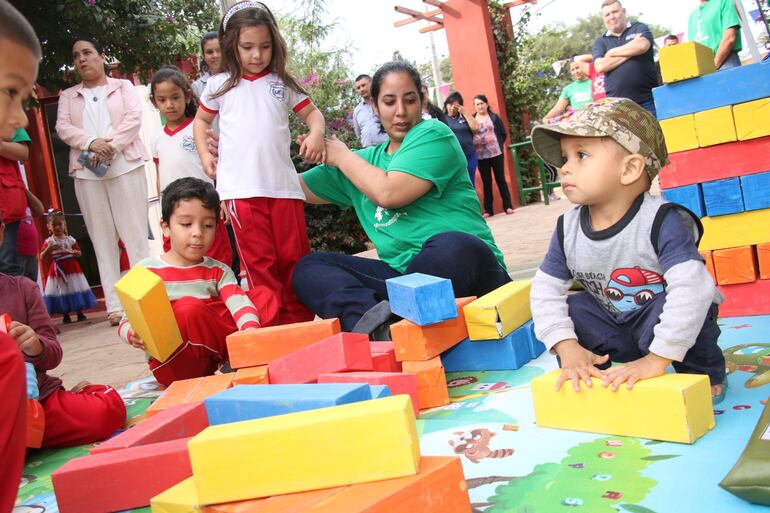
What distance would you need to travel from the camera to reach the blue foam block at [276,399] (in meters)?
1.61

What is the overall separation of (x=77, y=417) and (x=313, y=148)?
1.43 metres

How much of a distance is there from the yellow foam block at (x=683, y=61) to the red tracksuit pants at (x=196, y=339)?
6.84ft

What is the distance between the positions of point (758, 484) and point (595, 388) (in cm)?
55

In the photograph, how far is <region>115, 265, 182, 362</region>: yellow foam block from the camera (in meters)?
2.88

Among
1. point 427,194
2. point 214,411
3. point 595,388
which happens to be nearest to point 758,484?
point 595,388

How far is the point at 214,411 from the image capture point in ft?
6.35

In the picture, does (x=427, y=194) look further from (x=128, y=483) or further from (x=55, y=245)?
(x=55, y=245)

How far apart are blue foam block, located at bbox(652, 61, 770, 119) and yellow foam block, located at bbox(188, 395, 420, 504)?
1992mm

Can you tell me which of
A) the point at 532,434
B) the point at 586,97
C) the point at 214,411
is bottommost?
the point at 532,434

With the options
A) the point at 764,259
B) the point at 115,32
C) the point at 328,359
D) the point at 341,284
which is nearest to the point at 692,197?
the point at 764,259

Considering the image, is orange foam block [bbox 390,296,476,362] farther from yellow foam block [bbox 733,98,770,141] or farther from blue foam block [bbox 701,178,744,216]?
yellow foam block [bbox 733,98,770,141]

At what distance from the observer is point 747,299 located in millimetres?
2762

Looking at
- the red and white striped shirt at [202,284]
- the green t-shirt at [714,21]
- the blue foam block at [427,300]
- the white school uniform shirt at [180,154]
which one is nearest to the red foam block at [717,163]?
the blue foam block at [427,300]

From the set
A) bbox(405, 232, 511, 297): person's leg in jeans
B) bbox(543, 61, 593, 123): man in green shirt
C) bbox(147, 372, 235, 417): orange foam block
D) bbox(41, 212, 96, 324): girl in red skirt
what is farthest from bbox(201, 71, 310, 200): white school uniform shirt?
bbox(543, 61, 593, 123): man in green shirt
